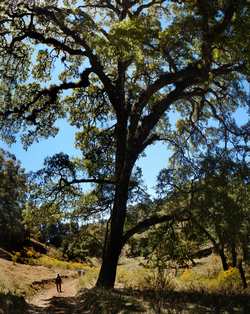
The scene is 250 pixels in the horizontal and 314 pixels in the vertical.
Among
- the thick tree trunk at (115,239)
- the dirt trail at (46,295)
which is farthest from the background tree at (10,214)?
the thick tree trunk at (115,239)

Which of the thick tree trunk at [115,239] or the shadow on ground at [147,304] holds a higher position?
the thick tree trunk at [115,239]

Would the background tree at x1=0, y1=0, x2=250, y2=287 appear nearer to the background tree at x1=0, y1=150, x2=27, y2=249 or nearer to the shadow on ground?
the shadow on ground

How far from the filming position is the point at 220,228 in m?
18.5

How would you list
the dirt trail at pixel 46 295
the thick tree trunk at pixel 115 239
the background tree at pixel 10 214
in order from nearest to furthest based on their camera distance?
1. the thick tree trunk at pixel 115 239
2. the dirt trail at pixel 46 295
3. the background tree at pixel 10 214

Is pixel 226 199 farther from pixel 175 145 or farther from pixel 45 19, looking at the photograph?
pixel 45 19

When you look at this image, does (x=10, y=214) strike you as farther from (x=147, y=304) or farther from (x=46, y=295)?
(x=147, y=304)

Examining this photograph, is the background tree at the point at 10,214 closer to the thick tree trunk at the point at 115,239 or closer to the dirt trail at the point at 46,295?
the dirt trail at the point at 46,295

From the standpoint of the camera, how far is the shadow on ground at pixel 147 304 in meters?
14.4

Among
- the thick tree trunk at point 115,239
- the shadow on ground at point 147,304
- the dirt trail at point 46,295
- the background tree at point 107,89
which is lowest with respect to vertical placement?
the shadow on ground at point 147,304

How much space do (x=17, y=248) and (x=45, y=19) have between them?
4696 cm

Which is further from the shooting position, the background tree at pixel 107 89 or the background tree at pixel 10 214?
the background tree at pixel 10 214

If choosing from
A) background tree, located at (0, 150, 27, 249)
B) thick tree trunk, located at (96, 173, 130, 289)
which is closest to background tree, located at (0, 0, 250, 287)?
thick tree trunk, located at (96, 173, 130, 289)

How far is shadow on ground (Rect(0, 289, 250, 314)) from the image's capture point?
14.4m

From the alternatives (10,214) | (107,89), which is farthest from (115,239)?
(10,214)
